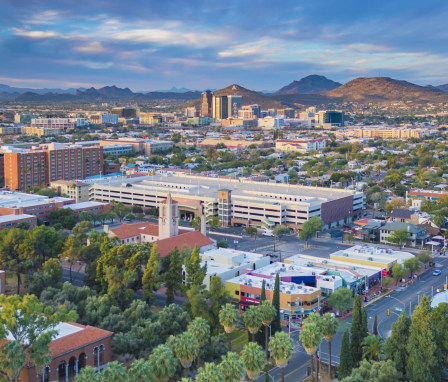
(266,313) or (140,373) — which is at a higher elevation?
(266,313)

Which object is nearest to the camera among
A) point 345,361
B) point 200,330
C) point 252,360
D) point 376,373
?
point 252,360

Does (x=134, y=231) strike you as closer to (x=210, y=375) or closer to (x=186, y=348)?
(x=186, y=348)

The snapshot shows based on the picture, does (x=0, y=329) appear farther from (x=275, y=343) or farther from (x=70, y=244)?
(x=70, y=244)

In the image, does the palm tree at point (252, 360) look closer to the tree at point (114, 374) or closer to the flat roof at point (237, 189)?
the tree at point (114, 374)

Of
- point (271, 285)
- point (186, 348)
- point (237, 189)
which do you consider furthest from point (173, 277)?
point (237, 189)

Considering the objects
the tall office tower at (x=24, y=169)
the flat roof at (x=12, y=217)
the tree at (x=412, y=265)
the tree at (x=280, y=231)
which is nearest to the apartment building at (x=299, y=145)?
the tall office tower at (x=24, y=169)

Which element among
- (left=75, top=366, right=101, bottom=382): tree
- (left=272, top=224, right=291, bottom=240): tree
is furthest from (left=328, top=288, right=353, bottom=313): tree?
(left=272, top=224, right=291, bottom=240): tree

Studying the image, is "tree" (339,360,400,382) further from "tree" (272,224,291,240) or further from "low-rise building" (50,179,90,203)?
"low-rise building" (50,179,90,203)
